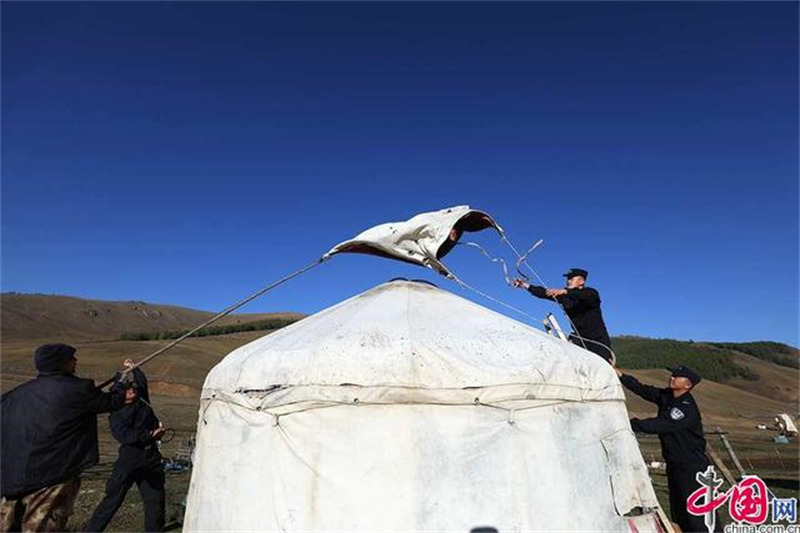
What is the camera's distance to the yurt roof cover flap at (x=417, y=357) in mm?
4477

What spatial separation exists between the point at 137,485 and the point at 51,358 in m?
2.22

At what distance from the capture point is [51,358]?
186 inches

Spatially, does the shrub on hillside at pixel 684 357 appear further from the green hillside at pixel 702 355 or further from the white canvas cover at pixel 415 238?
the white canvas cover at pixel 415 238

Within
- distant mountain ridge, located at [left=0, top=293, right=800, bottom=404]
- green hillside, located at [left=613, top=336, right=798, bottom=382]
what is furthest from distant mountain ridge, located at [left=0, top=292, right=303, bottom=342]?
green hillside, located at [left=613, top=336, right=798, bottom=382]

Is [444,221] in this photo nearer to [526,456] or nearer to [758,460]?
[526,456]

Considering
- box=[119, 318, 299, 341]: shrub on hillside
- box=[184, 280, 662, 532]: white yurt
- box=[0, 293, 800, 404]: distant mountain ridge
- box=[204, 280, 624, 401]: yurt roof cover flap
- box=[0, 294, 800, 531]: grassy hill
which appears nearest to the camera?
box=[184, 280, 662, 532]: white yurt

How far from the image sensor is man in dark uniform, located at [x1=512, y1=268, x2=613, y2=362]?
6.36 m

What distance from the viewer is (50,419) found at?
4578 millimetres

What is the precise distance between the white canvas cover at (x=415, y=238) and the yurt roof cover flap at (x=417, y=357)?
1112 millimetres

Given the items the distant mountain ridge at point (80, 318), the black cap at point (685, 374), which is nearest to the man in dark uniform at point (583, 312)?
the black cap at point (685, 374)

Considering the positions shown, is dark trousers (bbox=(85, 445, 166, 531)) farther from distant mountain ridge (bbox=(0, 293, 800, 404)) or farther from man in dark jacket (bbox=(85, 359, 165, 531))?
distant mountain ridge (bbox=(0, 293, 800, 404))

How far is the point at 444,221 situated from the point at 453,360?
248 cm

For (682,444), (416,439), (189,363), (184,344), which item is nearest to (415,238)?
(416,439)

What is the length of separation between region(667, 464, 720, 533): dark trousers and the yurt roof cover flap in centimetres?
98
